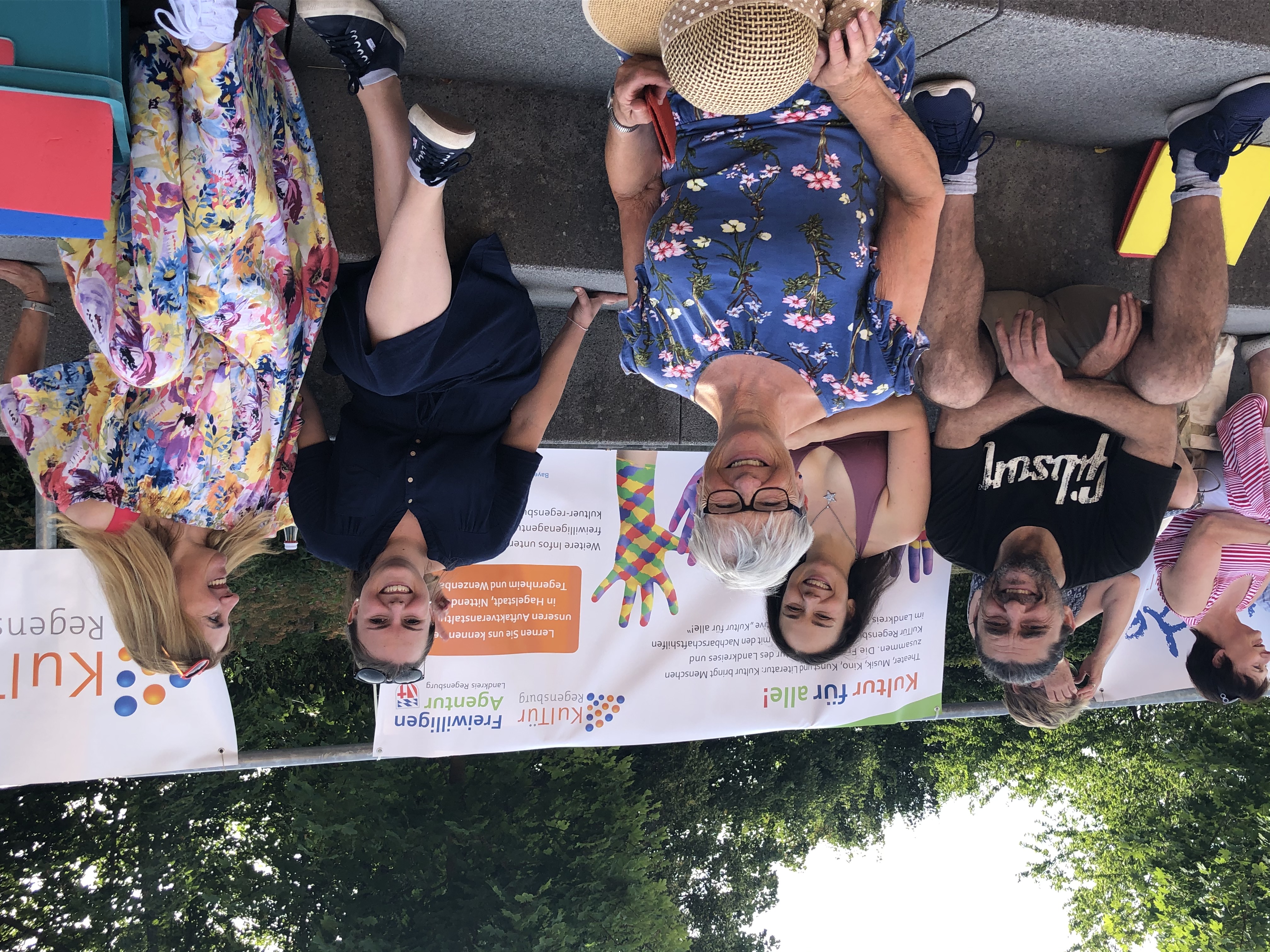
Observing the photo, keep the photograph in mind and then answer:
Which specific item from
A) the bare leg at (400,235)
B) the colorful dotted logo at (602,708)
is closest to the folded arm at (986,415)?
the colorful dotted logo at (602,708)

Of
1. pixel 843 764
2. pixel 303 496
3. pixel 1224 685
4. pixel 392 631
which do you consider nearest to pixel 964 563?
pixel 1224 685

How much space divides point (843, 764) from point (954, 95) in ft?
18.2

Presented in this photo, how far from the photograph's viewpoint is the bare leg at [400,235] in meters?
2.35

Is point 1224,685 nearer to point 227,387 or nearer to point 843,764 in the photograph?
point 843,764

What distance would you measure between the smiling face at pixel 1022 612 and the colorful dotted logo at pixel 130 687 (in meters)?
3.05

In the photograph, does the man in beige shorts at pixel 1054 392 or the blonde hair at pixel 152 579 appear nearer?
the blonde hair at pixel 152 579

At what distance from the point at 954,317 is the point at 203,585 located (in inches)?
107

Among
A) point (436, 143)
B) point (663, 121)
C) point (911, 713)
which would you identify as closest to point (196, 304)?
point (436, 143)

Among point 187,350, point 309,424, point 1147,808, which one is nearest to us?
point 187,350

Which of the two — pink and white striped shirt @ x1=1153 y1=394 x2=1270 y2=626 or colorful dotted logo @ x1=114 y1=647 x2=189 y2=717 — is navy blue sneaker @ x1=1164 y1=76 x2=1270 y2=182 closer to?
pink and white striped shirt @ x1=1153 y1=394 x2=1270 y2=626

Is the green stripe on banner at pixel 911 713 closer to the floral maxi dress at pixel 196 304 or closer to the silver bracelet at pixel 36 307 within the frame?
the floral maxi dress at pixel 196 304

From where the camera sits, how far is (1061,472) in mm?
3289

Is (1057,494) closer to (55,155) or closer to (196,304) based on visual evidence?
(196,304)

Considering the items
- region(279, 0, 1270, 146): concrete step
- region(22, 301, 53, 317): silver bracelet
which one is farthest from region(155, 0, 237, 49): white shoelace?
region(22, 301, 53, 317): silver bracelet
